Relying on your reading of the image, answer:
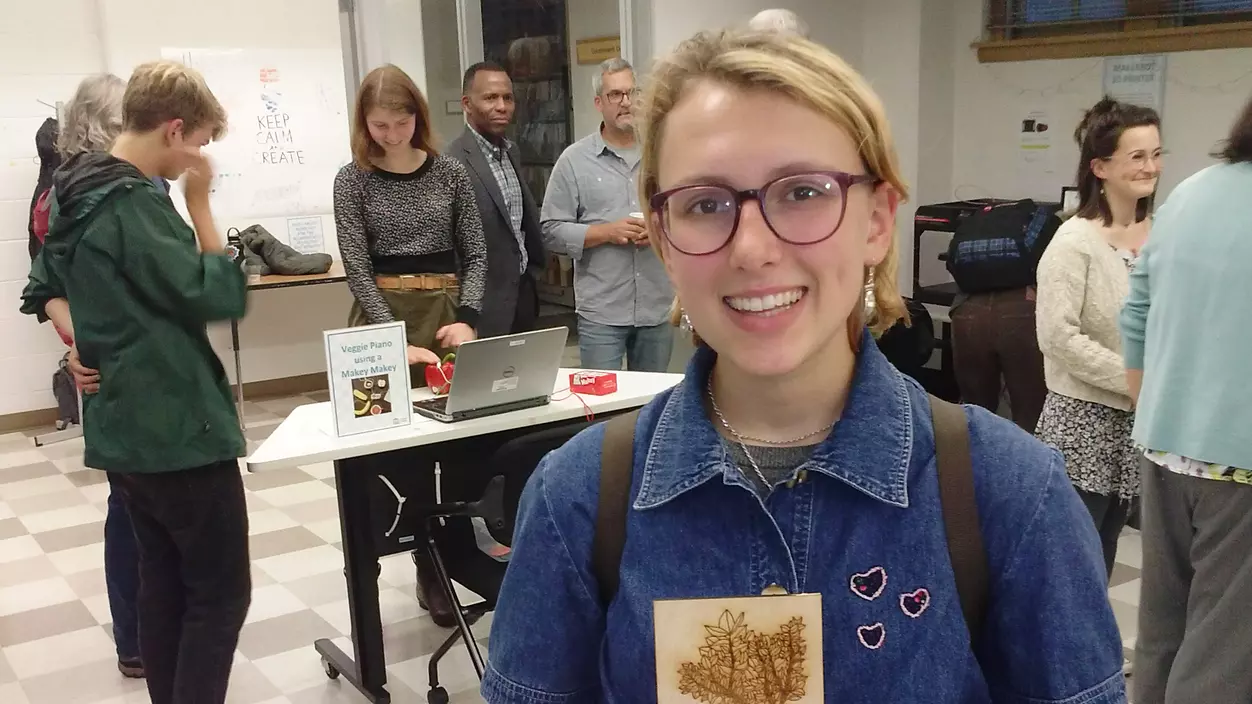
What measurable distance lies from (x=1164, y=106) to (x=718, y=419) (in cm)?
452

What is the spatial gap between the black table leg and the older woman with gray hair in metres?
0.57

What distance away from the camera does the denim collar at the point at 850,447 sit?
0.89 metres

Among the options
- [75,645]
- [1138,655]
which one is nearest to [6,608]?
Answer: [75,645]

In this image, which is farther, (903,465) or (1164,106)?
(1164,106)

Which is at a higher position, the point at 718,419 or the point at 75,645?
the point at 718,419

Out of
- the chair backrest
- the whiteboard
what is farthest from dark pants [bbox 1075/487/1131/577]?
the whiteboard

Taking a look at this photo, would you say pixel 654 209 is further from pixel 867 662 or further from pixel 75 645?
pixel 75 645

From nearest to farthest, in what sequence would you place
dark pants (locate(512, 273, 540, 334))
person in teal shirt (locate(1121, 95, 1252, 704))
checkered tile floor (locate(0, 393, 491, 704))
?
1. person in teal shirt (locate(1121, 95, 1252, 704))
2. checkered tile floor (locate(0, 393, 491, 704))
3. dark pants (locate(512, 273, 540, 334))

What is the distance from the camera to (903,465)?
35.3 inches

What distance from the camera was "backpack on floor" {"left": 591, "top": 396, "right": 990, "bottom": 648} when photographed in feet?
2.86

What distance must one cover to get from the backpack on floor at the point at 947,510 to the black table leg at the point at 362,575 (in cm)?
185

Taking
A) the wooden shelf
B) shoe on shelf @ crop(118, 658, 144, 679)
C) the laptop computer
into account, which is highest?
the wooden shelf

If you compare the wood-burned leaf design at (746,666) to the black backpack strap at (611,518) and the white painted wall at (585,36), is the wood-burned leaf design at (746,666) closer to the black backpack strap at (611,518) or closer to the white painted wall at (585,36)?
the black backpack strap at (611,518)

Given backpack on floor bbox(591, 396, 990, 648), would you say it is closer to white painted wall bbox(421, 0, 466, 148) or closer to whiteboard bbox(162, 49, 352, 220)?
white painted wall bbox(421, 0, 466, 148)
